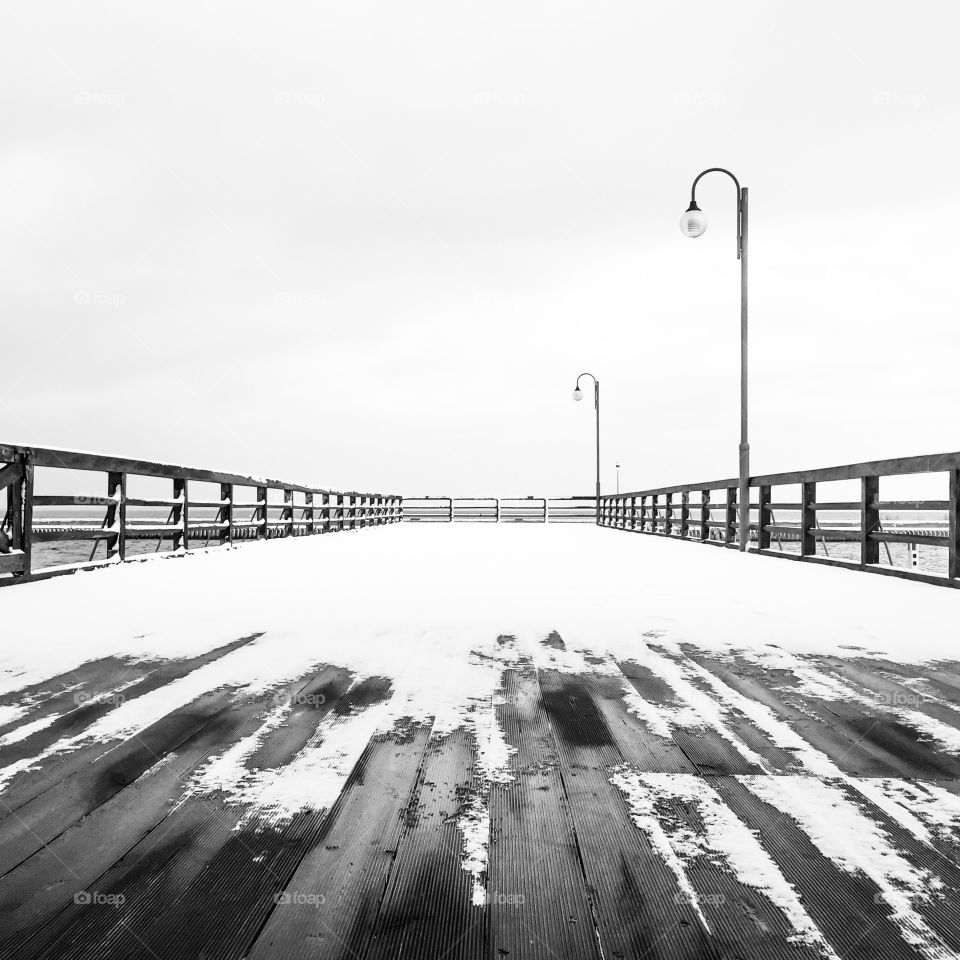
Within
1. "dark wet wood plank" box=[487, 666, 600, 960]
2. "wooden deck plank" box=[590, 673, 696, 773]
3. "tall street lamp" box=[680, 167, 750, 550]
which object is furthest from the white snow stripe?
"tall street lamp" box=[680, 167, 750, 550]

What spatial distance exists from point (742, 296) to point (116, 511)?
9522 millimetres

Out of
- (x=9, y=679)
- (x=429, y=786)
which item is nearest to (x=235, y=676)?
(x=9, y=679)

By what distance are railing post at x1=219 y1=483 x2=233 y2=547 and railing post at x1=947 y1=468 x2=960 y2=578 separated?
888 cm

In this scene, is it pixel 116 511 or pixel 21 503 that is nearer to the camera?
pixel 21 503

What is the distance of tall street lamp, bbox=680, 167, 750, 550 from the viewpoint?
1052cm

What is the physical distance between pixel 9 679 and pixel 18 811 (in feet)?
4.64

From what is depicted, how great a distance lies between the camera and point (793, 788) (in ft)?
5.77

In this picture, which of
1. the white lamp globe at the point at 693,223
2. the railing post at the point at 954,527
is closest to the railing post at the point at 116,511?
the railing post at the point at 954,527

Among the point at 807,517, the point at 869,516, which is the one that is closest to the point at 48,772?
the point at 869,516

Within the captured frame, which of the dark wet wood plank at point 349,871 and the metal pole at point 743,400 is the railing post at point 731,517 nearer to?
the metal pole at point 743,400

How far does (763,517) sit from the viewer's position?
33.6 feet

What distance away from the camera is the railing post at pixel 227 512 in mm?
10250

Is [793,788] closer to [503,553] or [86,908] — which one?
[86,908]

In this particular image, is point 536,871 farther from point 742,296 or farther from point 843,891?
point 742,296
